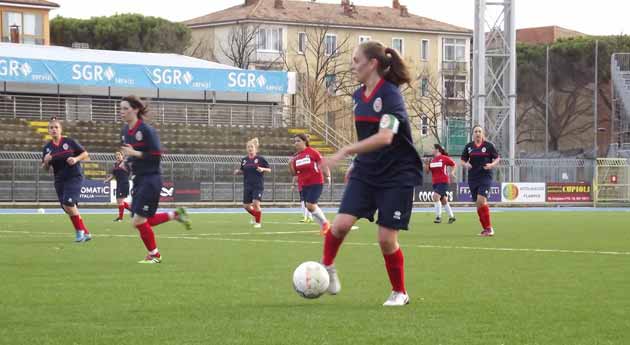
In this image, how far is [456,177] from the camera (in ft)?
177

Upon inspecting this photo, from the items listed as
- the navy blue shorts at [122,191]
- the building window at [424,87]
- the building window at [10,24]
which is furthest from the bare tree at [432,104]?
the navy blue shorts at [122,191]

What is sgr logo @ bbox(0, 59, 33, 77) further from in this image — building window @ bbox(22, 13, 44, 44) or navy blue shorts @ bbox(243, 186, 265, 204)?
navy blue shorts @ bbox(243, 186, 265, 204)

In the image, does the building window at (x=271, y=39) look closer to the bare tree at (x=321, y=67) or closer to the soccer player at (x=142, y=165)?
the bare tree at (x=321, y=67)

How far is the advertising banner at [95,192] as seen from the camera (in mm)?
43375

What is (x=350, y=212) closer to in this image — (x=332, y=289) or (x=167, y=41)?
(x=332, y=289)

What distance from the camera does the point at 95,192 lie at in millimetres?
43688

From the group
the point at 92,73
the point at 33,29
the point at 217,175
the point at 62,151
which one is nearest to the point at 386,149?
the point at 62,151

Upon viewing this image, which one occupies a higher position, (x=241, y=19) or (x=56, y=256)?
(x=241, y=19)

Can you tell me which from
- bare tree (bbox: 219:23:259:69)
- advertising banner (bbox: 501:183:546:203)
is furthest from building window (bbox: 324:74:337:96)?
advertising banner (bbox: 501:183:546:203)

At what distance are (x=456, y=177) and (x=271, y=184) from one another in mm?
10647

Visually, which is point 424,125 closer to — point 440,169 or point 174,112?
point 174,112

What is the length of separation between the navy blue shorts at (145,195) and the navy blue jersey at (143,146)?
0.10 meters

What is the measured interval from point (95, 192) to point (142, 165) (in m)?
30.1

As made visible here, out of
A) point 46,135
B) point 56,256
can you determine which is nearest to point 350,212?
point 56,256
